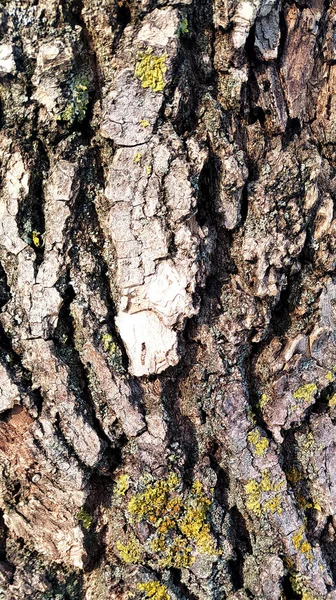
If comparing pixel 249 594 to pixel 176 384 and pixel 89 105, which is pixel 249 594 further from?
pixel 89 105

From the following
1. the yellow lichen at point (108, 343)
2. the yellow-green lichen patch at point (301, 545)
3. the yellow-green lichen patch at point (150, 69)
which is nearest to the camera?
the yellow-green lichen patch at point (150, 69)

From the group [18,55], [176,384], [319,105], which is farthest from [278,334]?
[18,55]

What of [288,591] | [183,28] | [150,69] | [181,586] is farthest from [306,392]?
[183,28]

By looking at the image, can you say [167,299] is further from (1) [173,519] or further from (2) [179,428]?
(1) [173,519]

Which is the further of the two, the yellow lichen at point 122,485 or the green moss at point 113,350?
the yellow lichen at point 122,485

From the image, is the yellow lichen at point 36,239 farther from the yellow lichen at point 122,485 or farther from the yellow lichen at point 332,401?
the yellow lichen at point 332,401

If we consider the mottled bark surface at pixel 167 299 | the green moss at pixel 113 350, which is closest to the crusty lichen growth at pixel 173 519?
the mottled bark surface at pixel 167 299
